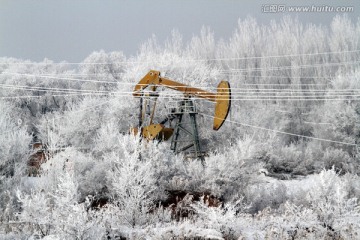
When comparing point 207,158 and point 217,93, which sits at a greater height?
point 217,93

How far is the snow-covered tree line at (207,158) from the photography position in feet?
22.1

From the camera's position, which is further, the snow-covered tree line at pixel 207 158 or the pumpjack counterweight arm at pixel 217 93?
the pumpjack counterweight arm at pixel 217 93

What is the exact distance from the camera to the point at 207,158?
39.0 feet

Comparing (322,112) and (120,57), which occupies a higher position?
(120,57)

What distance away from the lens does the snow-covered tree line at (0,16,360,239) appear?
6.72 m

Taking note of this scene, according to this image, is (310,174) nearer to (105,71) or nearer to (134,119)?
(134,119)

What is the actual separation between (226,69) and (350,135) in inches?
628

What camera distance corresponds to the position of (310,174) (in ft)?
63.8

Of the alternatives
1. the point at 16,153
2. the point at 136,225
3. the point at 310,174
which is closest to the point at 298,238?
the point at 136,225

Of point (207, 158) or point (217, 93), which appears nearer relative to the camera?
point (207, 158)

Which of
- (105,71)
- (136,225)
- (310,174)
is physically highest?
(105,71)

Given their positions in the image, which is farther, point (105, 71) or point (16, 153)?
point (105, 71)

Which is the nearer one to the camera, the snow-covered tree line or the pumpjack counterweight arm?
the snow-covered tree line

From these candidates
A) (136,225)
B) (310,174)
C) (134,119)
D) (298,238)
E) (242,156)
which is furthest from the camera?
(134,119)
